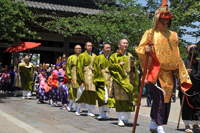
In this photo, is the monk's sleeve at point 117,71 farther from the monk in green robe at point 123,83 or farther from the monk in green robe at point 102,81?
the monk in green robe at point 102,81

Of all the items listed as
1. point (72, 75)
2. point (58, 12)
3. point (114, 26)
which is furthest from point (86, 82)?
point (58, 12)

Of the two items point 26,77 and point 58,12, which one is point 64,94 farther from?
point 58,12

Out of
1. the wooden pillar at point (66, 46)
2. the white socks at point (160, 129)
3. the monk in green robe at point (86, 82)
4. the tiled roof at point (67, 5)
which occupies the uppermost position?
the tiled roof at point (67, 5)

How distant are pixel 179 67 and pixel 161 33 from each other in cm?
68

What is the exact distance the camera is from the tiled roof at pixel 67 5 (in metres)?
15.6

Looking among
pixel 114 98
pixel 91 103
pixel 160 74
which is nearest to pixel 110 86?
pixel 114 98

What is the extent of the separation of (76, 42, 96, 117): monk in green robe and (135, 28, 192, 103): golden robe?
8.80 ft

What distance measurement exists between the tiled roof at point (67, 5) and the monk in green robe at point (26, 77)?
3.70 m

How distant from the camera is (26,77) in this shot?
42.7 feet

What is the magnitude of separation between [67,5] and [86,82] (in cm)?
1023

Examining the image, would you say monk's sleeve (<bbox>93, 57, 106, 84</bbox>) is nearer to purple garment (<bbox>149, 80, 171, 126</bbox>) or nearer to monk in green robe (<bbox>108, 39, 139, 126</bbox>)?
monk in green robe (<bbox>108, 39, 139, 126</bbox>)

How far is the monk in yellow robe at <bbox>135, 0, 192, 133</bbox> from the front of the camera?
4.97 metres

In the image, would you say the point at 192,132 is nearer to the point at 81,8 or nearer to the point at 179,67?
the point at 179,67

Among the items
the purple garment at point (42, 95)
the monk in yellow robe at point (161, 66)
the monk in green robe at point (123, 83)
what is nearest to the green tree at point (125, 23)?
the purple garment at point (42, 95)
